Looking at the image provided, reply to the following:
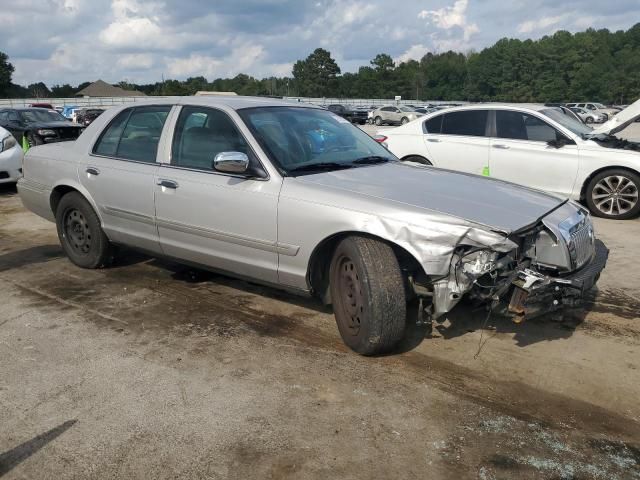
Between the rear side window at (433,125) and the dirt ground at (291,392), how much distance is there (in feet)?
14.6

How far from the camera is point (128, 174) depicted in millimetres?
4828

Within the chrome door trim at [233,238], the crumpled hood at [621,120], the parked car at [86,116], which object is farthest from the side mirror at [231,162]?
the parked car at [86,116]

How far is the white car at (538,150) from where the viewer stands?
765cm

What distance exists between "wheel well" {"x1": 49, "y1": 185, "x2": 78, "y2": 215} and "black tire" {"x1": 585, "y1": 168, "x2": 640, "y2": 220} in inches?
255

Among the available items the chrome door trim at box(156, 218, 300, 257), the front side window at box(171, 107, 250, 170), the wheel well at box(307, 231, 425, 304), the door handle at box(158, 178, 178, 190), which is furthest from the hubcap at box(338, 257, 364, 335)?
the door handle at box(158, 178, 178, 190)

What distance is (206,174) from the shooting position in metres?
4.32

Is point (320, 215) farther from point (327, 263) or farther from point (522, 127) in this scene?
point (522, 127)

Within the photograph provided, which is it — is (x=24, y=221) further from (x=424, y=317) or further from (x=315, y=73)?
(x=315, y=73)

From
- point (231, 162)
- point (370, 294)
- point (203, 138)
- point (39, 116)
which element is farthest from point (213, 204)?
point (39, 116)

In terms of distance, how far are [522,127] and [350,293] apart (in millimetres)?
5548

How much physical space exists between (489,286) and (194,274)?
2.95 metres

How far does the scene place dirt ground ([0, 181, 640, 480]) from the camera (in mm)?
2666

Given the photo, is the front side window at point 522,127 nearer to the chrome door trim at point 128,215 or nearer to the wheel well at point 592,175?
the wheel well at point 592,175

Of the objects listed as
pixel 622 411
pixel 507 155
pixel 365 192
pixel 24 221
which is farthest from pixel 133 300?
pixel 507 155
